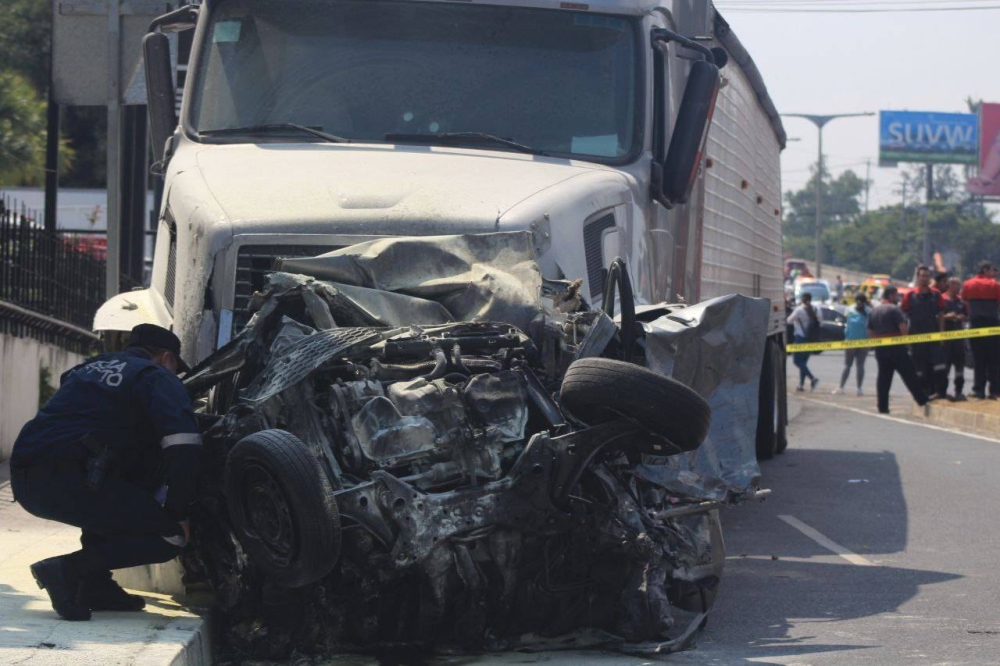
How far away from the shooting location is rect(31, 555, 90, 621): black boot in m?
6.21

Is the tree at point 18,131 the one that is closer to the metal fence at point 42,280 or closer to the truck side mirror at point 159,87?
the metal fence at point 42,280

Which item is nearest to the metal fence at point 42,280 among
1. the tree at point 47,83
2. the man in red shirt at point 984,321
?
the man in red shirt at point 984,321

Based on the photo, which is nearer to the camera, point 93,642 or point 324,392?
point 93,642

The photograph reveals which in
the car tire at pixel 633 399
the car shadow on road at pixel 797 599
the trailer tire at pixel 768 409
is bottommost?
the car shadow on road at pixel 797 599

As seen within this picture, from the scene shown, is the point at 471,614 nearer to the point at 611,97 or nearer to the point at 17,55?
the point at 611,97

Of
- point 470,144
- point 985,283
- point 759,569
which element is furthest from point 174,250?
point 985,283

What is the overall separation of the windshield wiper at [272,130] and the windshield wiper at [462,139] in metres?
0.29

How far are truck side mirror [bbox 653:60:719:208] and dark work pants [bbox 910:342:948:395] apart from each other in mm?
14264

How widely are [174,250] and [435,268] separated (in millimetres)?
1634

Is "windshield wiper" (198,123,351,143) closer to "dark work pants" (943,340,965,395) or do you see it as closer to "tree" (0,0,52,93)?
"dark work pants" (943,340,965,395)

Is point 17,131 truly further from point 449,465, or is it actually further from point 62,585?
point 449,465

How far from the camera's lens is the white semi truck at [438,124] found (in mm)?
7246

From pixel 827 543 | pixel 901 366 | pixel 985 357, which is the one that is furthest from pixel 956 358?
pixel 827 543

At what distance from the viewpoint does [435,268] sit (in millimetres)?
6758
